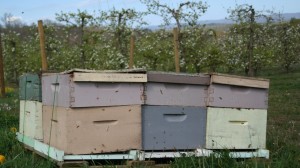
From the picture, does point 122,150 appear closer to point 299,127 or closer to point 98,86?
point 98,86

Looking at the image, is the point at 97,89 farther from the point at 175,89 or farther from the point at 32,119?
the point at 32,119

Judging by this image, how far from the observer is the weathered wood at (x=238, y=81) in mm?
4930

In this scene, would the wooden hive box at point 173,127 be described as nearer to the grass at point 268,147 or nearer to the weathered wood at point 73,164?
the grass at point 268,147

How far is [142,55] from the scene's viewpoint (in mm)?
21047

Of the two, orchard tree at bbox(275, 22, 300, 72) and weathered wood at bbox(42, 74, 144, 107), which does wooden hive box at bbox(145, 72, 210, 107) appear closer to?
weathered wood at bbox(42, 74, 144, 107)

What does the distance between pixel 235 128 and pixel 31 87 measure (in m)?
2.61

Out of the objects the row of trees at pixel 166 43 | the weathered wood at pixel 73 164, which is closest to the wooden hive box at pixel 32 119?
the weathered wood at pixel 73 164

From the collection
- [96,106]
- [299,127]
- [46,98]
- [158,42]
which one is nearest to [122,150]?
[96,106]

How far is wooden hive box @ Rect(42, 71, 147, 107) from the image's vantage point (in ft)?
14.5

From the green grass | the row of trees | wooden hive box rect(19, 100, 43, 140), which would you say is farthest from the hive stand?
the row of trees

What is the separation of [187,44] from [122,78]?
14.9 m

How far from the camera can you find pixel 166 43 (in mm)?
20484

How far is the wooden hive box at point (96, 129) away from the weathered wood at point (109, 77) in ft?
0.99

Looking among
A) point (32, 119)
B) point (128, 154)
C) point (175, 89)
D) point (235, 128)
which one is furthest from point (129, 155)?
point (32, 119)
